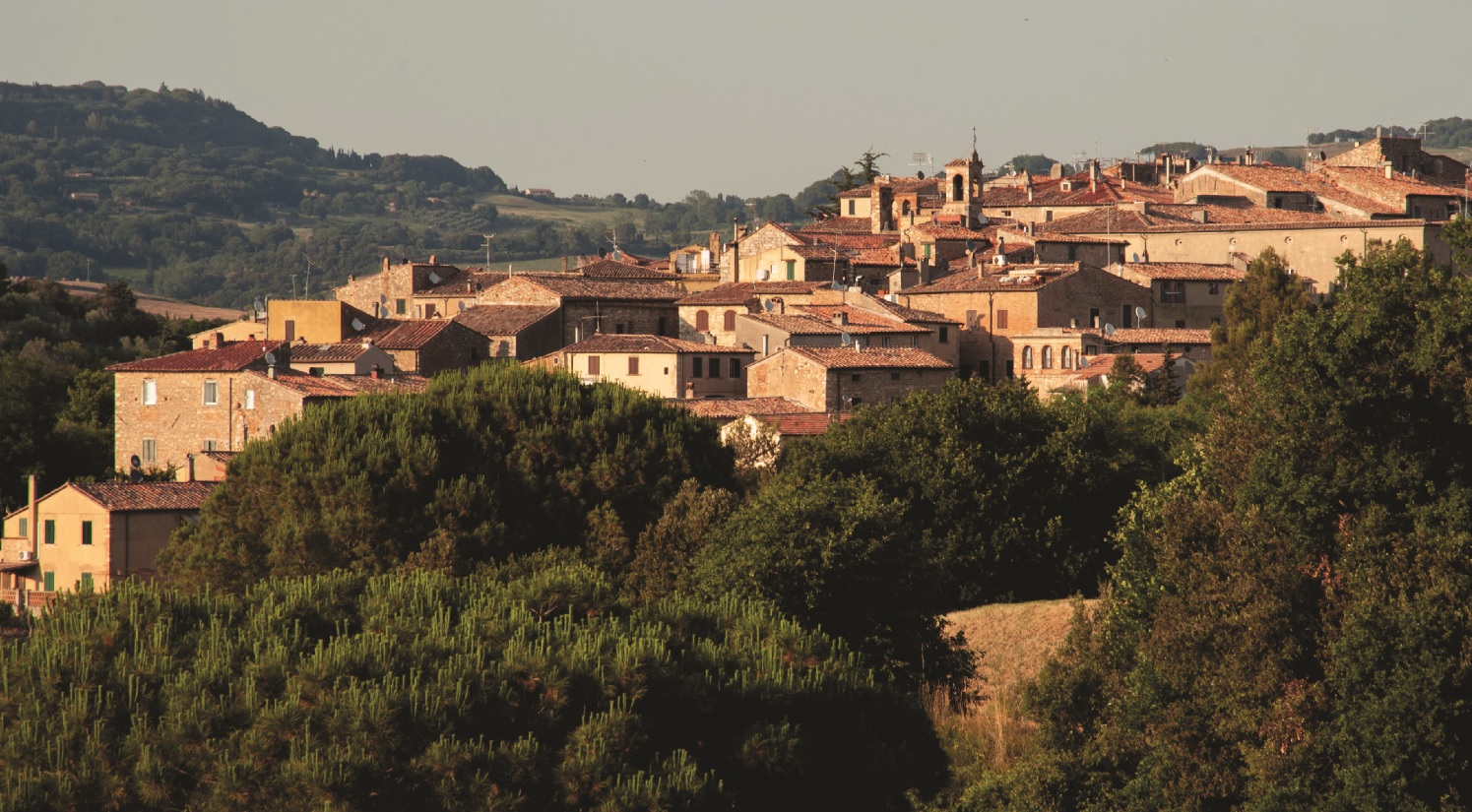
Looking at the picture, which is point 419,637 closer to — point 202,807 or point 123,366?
point 202,807

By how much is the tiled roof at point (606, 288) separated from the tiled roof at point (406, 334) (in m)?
5.55

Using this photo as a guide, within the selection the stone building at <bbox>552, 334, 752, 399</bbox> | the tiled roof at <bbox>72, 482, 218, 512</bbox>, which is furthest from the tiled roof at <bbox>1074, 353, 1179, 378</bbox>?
the tiled roof at <bbox>72, 482, 218, 512</bbox>

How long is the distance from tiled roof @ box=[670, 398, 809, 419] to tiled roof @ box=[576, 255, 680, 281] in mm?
17977

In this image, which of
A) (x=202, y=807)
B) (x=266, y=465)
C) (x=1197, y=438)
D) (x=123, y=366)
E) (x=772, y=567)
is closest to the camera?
(x=202, y=807)

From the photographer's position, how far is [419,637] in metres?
18.2

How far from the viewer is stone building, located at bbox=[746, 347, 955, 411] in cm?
4900

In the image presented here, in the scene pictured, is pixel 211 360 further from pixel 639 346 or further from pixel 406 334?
pixel 639 346

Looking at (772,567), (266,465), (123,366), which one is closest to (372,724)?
(772,567)

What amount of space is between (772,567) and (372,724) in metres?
9.07

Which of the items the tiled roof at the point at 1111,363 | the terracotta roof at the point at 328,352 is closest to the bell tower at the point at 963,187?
the tiled roof at the point at 1111,363

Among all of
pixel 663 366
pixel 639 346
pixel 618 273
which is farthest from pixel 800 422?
pixel 618 273

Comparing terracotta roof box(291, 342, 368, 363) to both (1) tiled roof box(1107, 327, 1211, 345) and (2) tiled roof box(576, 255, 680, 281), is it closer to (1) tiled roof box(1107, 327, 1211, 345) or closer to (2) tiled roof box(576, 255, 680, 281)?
(2) tiled roof box(576, 255, 680, 281)

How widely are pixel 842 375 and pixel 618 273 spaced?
2074 cm

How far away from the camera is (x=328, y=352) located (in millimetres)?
52094
